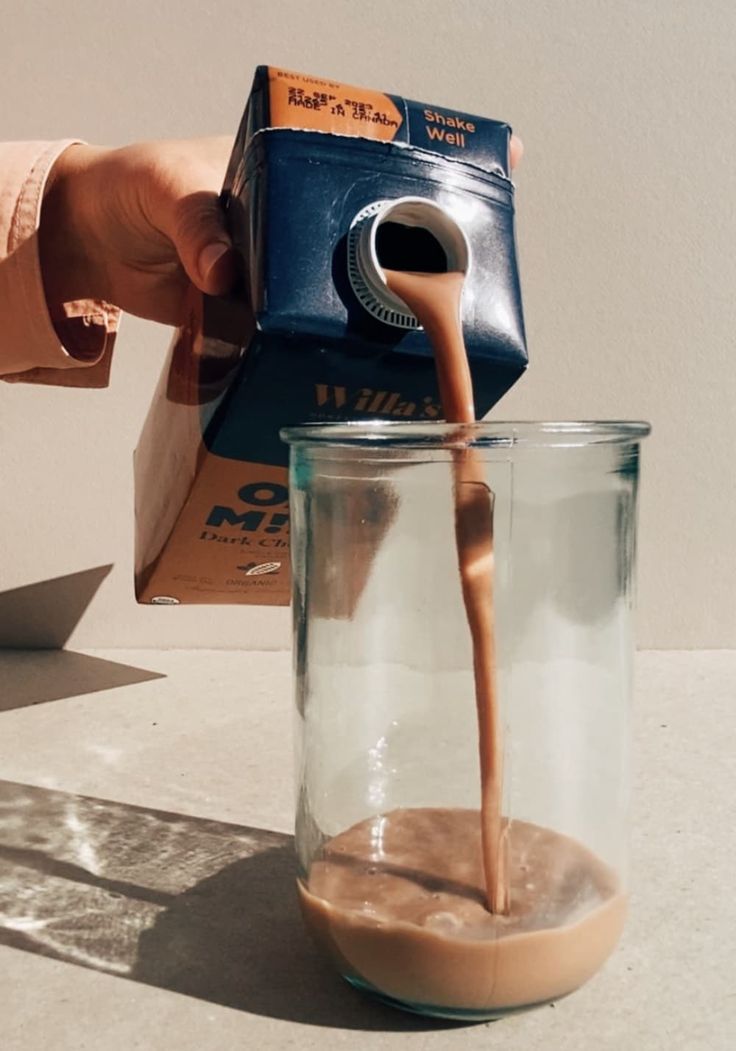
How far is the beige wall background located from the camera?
104cm

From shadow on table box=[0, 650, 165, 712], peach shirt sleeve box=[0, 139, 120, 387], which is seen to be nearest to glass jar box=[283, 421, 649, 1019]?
peach shirt sleeve box=[0, 139, 120, 387]

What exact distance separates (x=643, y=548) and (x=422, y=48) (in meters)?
0.55

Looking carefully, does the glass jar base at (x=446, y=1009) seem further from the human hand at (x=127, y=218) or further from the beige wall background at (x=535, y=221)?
the beige wall background at (x=535, y=221)

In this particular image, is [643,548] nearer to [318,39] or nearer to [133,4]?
[318,39]

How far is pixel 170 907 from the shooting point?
548 millimetres

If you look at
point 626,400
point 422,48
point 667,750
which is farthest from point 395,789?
point 422,48

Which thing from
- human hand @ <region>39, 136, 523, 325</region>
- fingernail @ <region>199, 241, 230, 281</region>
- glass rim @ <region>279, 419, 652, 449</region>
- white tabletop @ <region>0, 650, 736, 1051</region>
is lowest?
white tabletop @ <region>0, 650, 736, 1051</region>

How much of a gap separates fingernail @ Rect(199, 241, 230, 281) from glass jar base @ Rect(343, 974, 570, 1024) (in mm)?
344

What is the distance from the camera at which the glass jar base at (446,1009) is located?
17.6 inches

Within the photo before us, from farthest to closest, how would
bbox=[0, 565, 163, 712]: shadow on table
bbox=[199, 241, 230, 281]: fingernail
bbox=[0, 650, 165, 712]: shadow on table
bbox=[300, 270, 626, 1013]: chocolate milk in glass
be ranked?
bbox=[0, 565, 163, 712]: shadow on table → bbox=[0, 650, 165, 712]: shadow on table → bbox=[199, 241, 230, 281]: fingernail → bbox=[300, 270, 626, 1013]: chocolate milk in glass

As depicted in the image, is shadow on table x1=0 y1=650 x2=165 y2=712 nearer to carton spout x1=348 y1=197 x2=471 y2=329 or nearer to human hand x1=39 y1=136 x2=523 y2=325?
human hand x1=39 y1=136 x2=523 y2=325

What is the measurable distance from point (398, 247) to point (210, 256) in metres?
0.10

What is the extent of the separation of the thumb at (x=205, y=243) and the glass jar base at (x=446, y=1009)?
1.11ft

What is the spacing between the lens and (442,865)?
1.60 ft
